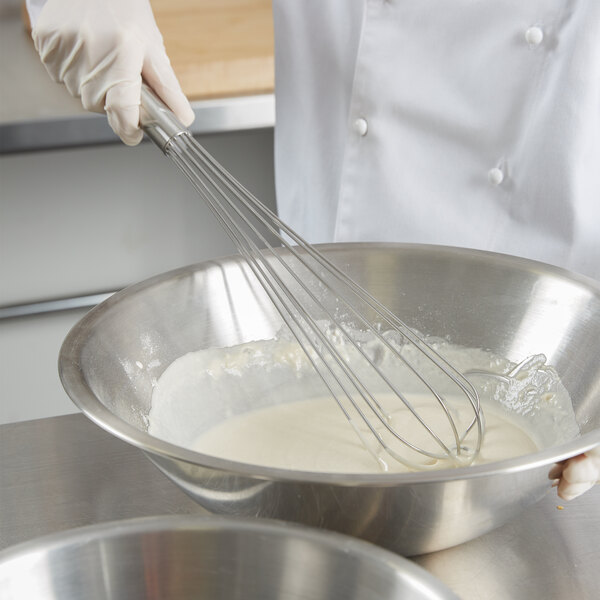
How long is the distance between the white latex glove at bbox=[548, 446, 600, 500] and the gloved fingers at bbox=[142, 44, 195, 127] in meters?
0.38

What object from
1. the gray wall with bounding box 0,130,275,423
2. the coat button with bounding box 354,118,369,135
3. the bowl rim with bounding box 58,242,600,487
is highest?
the bowl rim with bounding box 58,242,600,487

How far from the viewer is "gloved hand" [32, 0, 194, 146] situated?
0.59 meters

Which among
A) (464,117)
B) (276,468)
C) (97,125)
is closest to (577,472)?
(276,468)

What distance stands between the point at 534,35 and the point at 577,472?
1.19 ft

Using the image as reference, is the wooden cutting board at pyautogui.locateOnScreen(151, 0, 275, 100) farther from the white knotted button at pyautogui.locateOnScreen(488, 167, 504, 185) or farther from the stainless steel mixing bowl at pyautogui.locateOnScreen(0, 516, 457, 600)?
the stainless steel mixing bowl at pyautogui.locateOnScreen(0, 516, 457, 600)

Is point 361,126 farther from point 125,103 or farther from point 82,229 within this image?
point 82,229

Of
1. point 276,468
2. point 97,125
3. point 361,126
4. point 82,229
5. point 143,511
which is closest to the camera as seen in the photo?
point 276,468

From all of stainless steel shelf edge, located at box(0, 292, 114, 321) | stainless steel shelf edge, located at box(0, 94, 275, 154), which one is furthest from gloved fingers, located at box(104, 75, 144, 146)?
stainless steel shelf edge, located at box(0, 292, 114, 321)

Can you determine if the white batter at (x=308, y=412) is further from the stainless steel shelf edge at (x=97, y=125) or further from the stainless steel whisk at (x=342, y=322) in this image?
the stainless steel shelf edge at (x=97, y=125)

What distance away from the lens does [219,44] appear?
46.3 inches

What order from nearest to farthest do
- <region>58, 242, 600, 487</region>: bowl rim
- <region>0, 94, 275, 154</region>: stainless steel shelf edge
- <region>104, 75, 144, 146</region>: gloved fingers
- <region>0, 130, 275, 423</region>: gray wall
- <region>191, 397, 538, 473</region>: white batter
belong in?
<region>58, 242, 600, 487</region>: bowl rim < <region>191, 397, 538, 473</region>: white batter < <region>104, 75, 144, 146</region>: gloved fingers < <region>0, 94, 275, 154</region>: stainless steel shelf edge < <region>0, 130, 275, 423</region>: gray wall

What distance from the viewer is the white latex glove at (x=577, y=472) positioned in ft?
1.21

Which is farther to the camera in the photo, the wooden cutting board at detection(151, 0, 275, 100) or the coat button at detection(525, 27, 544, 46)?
the wooden cutting board at detection(151, 0, 275, 100)

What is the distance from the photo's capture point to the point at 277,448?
49cm
